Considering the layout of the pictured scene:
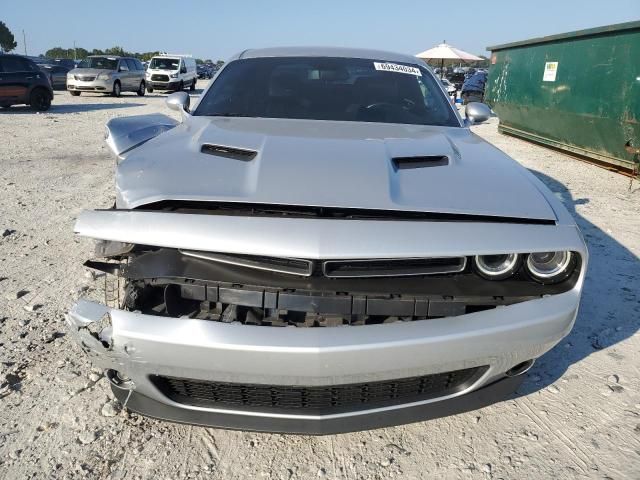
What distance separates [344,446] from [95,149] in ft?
26.3

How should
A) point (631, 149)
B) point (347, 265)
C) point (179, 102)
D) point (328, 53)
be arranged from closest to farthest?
point (347, 265) < point (179, 102) < point (328, 53) < point (631, 149)

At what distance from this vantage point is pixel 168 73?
22906 mm

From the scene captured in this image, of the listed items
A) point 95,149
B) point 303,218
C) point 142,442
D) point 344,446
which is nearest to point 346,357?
point 303,218

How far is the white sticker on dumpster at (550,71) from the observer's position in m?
8.84

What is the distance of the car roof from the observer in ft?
11.2

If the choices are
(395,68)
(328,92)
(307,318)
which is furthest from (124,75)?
(307,318)

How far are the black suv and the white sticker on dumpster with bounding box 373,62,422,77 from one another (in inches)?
528

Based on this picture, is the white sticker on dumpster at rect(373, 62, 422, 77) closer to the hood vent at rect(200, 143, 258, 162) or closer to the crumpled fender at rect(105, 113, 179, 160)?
the crumpled fender at rect(105, 113, 179, 160)

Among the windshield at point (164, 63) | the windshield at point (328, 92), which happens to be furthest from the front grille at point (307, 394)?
the windshield at point (164, 63)

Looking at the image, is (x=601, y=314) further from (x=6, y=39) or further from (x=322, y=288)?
(x=6, y=39)

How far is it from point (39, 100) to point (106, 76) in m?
5.38

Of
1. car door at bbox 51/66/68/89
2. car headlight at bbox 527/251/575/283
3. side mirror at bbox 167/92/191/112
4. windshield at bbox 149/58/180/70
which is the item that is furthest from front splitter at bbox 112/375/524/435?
car door at bbox 51/66/68/89

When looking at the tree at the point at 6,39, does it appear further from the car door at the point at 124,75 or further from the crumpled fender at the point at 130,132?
the crumpled fender at the point at 130,132

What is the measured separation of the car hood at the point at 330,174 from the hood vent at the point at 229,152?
0.06ft
